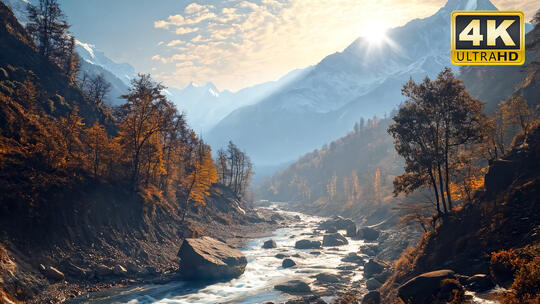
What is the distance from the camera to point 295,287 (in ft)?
132

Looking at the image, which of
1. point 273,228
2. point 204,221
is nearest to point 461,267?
point 204,221

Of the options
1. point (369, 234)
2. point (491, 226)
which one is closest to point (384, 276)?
point (491, 226)

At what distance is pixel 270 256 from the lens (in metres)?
62.3

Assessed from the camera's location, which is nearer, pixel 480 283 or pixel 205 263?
pixel 480 283

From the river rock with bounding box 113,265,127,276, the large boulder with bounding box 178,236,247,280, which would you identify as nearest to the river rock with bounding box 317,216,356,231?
the large boulder with bounding box 178,236,247,280

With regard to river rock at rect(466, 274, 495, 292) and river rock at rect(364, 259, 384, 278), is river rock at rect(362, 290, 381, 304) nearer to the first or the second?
river rock at rect(466, 274, 495, 292)

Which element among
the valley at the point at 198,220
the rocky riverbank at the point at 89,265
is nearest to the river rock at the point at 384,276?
the valley at the point at 198,220

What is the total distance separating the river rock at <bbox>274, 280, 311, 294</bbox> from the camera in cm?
3988

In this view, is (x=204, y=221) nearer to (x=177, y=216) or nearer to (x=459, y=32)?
(x=177, y=216)

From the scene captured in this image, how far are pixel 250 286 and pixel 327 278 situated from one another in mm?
10828

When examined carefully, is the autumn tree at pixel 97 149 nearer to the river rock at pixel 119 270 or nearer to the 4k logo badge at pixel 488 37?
the river rock at pixel 119 270

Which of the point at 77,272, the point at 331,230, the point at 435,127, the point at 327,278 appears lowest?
the point at 331,230

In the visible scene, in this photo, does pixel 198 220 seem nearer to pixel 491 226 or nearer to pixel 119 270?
pixel 119 270

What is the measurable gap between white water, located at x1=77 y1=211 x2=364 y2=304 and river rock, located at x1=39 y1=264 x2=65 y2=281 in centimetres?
382
